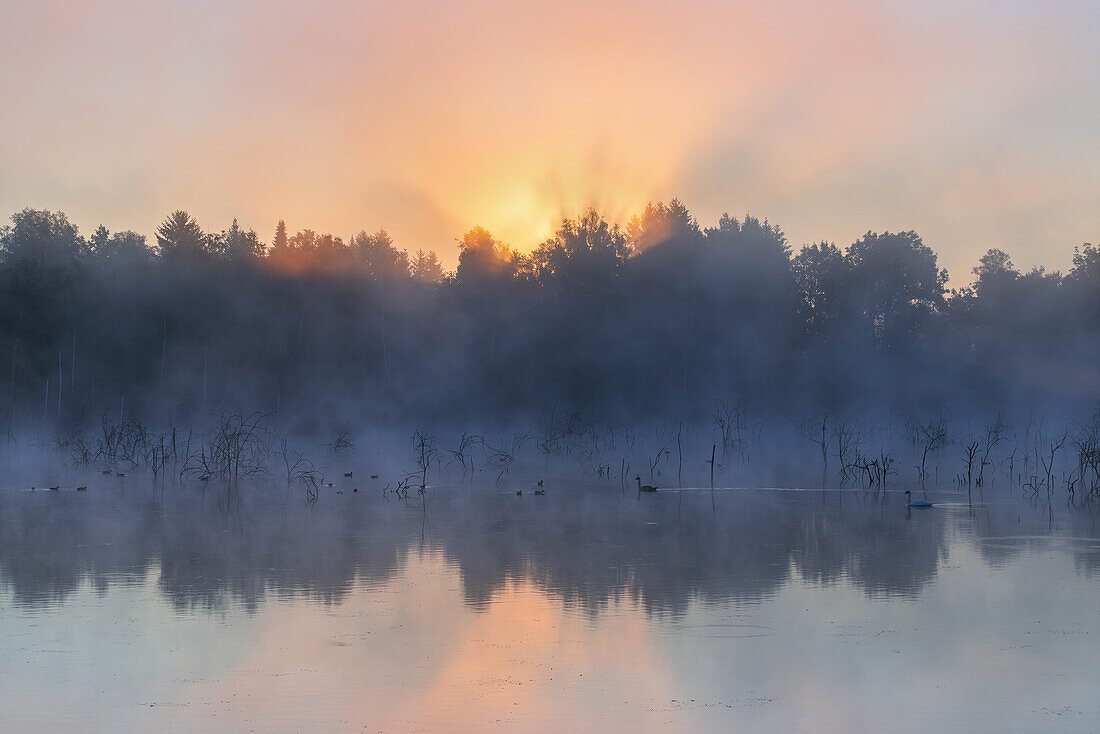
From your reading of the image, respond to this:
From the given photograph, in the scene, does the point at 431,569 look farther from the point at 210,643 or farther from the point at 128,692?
the point at 128,692

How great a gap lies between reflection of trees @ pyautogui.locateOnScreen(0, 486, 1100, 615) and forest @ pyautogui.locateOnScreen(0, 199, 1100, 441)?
98.4 ft

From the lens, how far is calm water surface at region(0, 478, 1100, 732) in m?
6.52

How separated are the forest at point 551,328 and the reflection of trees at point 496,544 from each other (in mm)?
29986

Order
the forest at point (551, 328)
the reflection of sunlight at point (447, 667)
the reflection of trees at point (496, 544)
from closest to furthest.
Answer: the reflection of sunlight at point (447, 667) → the reflection of trees at point (496, 544) → the forest at point (551, 328)

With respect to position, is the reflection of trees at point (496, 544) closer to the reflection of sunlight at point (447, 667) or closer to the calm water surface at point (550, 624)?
the calm water surface at point (550, 624)

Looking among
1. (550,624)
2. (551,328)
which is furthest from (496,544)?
(551,328)

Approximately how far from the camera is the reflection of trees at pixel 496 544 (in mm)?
10617

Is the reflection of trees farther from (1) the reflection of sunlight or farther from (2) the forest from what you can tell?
(2) the forest

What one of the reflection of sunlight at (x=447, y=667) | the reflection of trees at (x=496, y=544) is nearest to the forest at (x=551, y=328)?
the reflection of trees at (x=496, y=544)

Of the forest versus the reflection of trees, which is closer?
the reflection of trees

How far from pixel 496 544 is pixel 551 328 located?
132 feet

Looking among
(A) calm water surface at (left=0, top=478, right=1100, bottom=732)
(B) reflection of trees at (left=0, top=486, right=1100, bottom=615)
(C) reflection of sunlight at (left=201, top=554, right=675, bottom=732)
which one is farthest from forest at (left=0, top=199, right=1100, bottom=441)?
(C) reflection of sunlight at (left=201, top=554, right=675, bottom=732)

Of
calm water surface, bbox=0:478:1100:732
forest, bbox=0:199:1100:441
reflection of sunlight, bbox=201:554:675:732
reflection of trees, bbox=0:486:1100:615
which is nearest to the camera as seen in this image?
reflection of sunlight, bbox=201:554:675:732

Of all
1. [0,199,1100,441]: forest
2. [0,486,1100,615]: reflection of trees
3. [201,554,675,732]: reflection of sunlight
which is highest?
[0,199,1100,441]: forest
